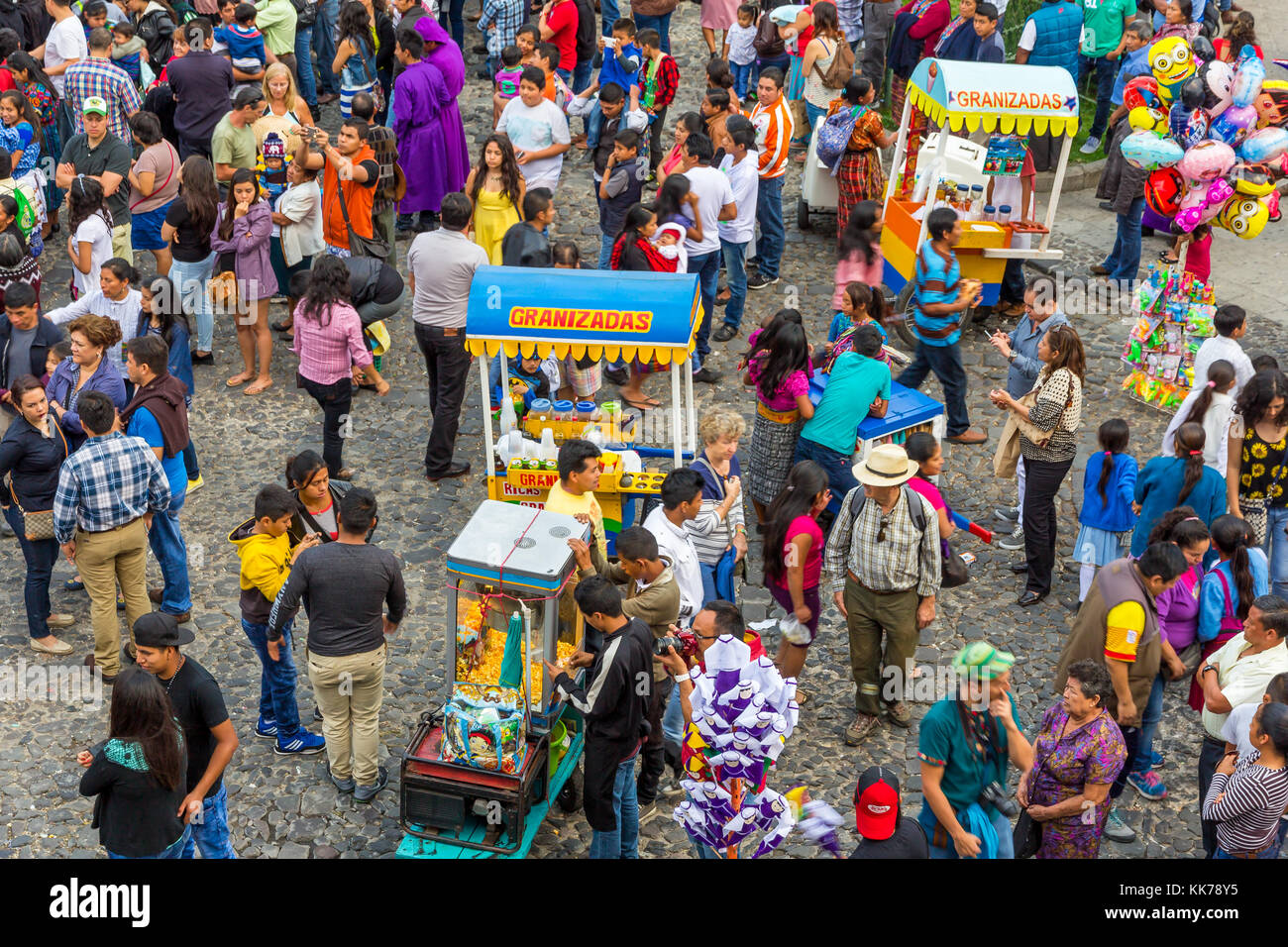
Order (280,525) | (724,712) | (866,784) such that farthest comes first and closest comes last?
(280,525) → (724,712) → (866,784)

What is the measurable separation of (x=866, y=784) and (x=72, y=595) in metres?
5.91

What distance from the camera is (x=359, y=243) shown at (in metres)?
11.7

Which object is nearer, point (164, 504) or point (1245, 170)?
point (164, 504)

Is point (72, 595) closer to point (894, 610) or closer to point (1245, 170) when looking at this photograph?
point (894, 610)

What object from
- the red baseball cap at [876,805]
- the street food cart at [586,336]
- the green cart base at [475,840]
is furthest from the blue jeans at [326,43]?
the red baseball cap at [876,805]

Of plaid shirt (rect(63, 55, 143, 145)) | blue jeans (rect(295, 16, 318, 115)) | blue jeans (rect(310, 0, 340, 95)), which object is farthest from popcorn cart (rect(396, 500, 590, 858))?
blue jeans (rect(310, 0, 340, 95))

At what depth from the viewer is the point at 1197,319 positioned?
11.6 meters

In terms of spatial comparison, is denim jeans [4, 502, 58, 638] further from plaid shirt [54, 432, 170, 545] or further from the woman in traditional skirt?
the woman in traditional skirt

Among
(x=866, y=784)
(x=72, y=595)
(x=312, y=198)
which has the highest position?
(x=312, y=198)

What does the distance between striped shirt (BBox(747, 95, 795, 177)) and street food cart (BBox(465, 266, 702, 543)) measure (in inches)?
138

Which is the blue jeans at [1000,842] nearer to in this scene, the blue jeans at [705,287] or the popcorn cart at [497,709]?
the popcorn cart at [497,709]

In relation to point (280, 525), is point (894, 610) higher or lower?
lower

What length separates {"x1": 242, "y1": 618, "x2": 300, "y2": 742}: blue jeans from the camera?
7945 mm

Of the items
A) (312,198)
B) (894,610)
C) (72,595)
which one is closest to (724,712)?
(894,610)
